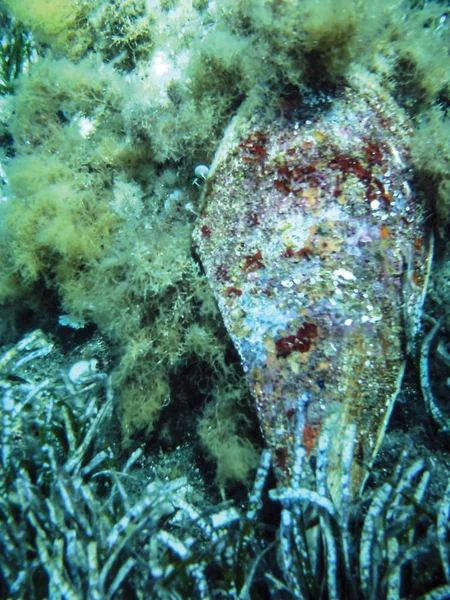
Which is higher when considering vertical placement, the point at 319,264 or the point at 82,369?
the point at 319,264

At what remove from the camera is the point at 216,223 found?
7.93 feet

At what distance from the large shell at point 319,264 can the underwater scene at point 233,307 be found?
14 mm

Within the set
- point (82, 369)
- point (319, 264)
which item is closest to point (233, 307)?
point (319, 264)

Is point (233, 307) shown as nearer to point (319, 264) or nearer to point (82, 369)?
point (319, 264)

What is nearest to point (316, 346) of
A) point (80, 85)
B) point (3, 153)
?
point (80, 85)

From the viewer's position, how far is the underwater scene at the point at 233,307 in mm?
2006

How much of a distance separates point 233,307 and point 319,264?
58 centimetres

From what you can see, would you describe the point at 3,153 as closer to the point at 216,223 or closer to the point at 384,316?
the point at 216,223

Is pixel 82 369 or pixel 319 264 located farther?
pixel 82 369

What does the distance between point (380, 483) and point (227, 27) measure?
136 inches

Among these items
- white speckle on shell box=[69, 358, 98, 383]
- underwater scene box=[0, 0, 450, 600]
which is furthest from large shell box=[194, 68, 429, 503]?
white speckle on shell box=[69, 358, 98, 383]

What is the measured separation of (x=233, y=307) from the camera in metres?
2.23

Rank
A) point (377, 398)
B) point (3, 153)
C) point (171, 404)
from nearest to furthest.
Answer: point (377, 398) → point (171, 404) → point (3, 153)

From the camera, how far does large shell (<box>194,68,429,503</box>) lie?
2.10 metres
